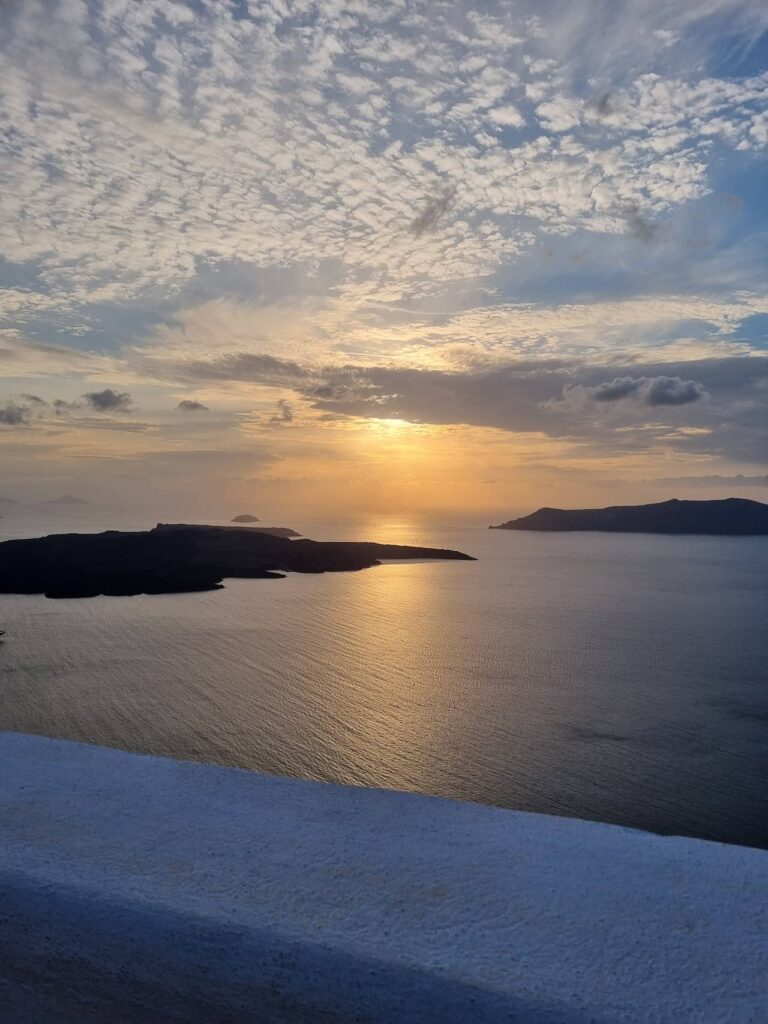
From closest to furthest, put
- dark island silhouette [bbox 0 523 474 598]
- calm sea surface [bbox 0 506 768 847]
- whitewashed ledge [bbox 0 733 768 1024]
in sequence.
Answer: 1. whitewashed ledge [bbox 0 733 768 1024]
2. calm sea surface [bbox 0 506 768 847]
3. dark island silhouette [bbox 0 523 474 598]

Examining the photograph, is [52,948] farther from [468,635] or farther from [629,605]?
[629,605]

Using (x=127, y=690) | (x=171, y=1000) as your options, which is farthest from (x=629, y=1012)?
(x=127, y=690)

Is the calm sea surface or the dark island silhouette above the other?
the dark island silhouette

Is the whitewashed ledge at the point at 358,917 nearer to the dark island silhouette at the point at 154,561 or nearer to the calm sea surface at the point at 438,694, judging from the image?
the calm sea surface at the point at 438,694

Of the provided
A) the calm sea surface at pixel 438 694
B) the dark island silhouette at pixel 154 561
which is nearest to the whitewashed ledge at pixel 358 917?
the calm sea surface at pixel 438 694

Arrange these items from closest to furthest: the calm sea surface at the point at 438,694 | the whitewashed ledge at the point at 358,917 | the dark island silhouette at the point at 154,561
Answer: the whitewashed ledge at the point at 358,917 → the calm sea surface at the point at 438,694 → the dark island silhouette at the point at 154,561

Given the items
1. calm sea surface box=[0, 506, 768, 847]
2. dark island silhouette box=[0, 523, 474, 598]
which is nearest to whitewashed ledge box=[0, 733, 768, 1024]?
calm sea surface box=[0, 506, 768, 847]

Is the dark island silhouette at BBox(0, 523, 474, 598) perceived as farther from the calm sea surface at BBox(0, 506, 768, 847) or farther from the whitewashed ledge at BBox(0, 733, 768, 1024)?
the whitewashed ledge at BBox(0, 733, 768, 1024)
